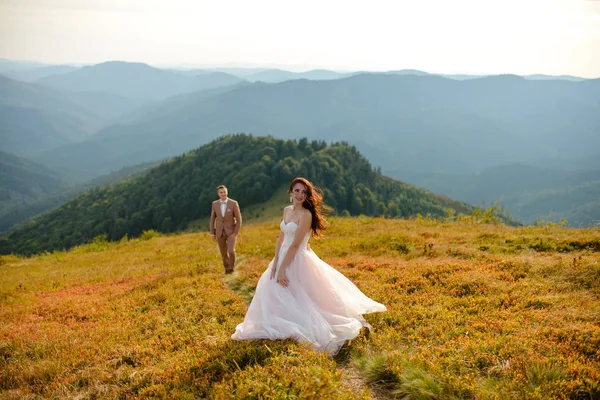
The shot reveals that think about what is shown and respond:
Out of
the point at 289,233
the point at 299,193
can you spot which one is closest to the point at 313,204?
the point at 299,193

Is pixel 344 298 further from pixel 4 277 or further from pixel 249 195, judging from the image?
pixel 249 195

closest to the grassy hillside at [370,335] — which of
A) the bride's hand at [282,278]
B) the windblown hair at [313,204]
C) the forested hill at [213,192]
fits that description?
the bride's hand at [282,278]

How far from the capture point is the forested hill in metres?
107

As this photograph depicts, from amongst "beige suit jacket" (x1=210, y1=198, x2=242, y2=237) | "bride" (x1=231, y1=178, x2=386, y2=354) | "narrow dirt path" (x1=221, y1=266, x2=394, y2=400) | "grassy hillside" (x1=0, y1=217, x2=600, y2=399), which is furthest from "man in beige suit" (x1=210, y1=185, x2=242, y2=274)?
"narrow dirt path" (x1=221, y1=266, x2=394, y2=400)

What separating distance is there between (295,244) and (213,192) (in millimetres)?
103270

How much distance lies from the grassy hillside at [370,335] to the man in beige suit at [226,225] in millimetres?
→ 803

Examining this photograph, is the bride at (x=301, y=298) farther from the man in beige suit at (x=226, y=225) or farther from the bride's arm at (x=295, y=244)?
the man in beige suit at (x=226, y=225)

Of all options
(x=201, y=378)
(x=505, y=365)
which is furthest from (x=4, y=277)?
(x=505, y=365)

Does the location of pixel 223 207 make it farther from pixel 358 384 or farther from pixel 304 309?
pixel 358 384

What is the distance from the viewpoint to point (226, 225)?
14109 millimetres

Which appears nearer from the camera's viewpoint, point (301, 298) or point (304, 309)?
point (304, 309)

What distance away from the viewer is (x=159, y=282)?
13.7 m

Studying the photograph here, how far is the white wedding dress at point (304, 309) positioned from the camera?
7445mm

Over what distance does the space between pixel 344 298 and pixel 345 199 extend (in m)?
99.6
